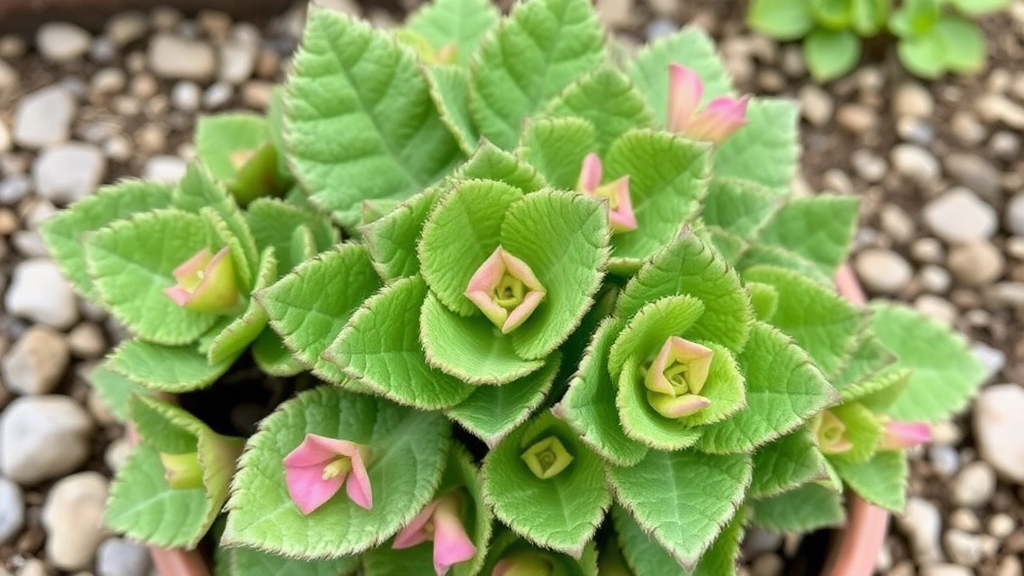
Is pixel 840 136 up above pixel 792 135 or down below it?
below

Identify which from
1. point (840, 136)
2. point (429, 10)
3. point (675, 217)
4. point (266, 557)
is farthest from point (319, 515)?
point (840, 136)

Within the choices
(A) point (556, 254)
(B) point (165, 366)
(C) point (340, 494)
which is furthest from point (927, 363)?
(B) point (165, 366)

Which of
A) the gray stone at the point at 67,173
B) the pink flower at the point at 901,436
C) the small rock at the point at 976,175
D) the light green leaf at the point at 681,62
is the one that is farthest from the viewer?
the small rock at the point at 976,175

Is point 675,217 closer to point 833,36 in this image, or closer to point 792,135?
point 792,135

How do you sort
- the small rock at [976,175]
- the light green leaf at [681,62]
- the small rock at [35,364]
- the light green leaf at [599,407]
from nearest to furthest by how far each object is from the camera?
the light green leaf at [599,407], the light green leaf at [681,62], the small rock at [35,364], the small rock at [976,175]

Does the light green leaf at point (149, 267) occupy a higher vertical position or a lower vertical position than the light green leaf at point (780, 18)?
higher

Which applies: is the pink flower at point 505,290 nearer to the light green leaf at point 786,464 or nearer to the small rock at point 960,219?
the light green leaf at point 786,464

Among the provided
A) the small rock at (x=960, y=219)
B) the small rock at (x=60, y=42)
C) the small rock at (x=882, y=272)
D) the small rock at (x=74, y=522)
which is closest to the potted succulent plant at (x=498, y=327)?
the small rock at (x=74, y=522)
